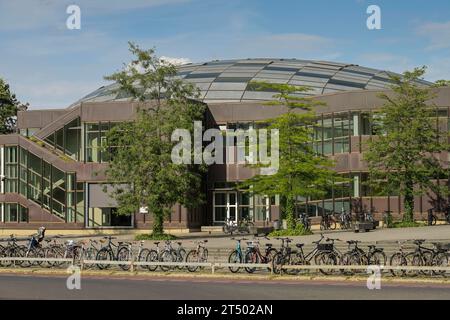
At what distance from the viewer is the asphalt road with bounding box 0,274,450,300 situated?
67.1 feet

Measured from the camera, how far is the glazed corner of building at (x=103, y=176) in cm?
5416

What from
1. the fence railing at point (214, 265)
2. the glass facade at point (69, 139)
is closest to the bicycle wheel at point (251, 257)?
the fence railing at point (214, 265)

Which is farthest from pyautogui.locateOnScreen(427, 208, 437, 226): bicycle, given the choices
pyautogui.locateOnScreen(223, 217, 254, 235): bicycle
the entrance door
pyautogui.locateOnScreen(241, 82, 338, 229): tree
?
the entrance door

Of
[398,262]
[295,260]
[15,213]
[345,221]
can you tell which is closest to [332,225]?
[345,221]

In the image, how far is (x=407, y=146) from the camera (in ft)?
152

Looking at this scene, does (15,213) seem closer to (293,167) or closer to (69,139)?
(69,139)

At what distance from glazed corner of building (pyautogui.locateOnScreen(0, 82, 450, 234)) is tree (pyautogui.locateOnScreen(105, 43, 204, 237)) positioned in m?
11.9

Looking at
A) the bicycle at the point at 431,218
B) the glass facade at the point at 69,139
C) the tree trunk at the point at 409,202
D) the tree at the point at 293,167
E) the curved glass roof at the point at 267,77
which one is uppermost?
the curved glass roof at the point at 267,77

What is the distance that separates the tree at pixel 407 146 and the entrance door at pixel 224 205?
1415 centimetres

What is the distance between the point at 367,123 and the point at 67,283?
3273 cm

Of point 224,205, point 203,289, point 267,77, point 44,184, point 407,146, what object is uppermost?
point 267,77

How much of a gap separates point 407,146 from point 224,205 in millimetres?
18200

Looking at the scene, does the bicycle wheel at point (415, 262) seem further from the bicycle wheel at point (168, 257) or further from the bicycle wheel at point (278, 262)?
the bicycle wheel at point (168, 257)
